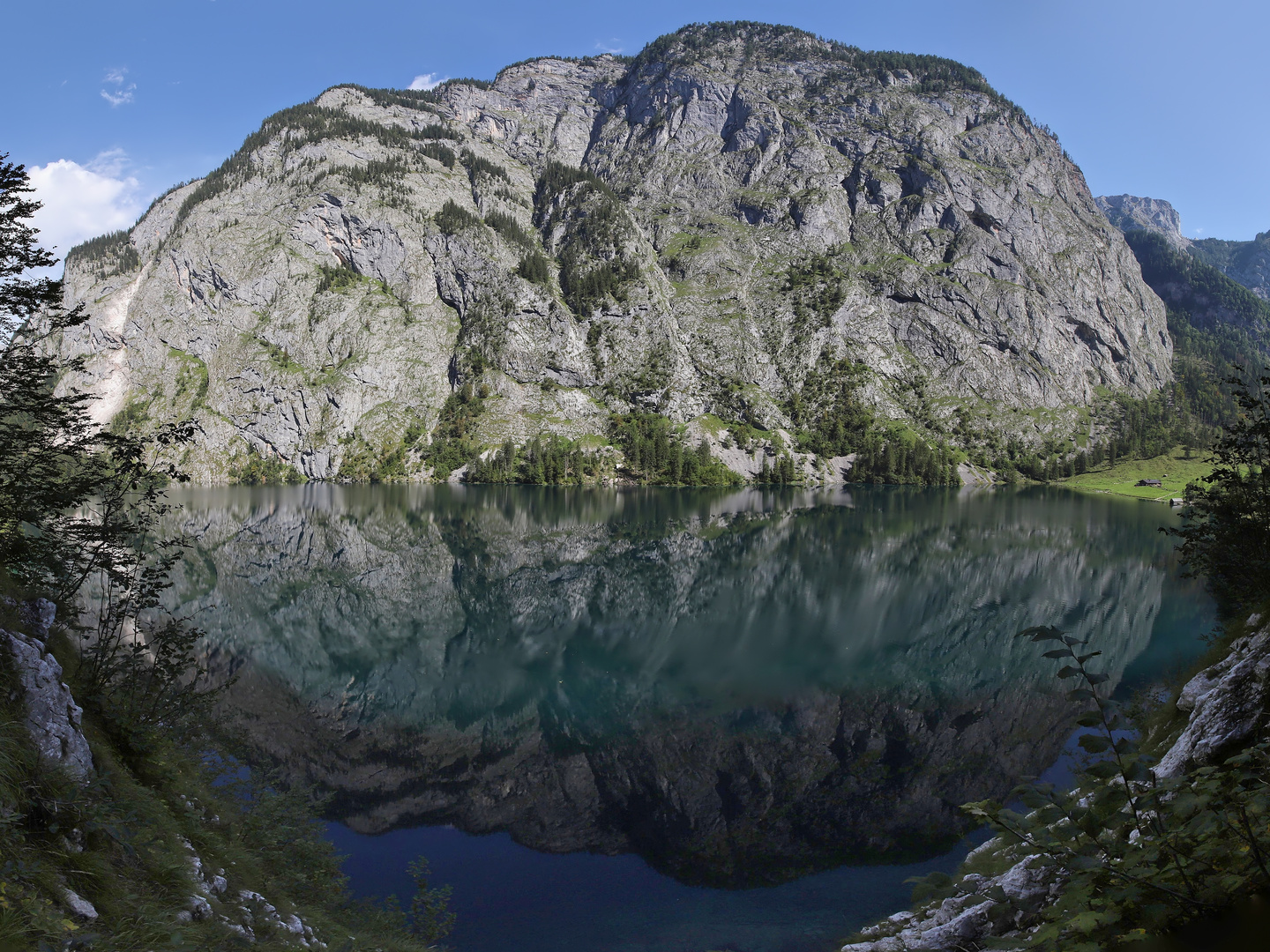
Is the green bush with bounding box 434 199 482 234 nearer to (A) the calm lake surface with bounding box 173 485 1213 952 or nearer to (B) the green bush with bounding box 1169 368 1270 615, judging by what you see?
(A) the calm lake surface with bounding box 173 485 1213 952

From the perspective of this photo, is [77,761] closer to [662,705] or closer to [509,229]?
[662,705]

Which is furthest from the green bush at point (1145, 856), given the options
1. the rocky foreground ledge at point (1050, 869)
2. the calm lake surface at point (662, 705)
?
the calm lake surface at point (662, 705)

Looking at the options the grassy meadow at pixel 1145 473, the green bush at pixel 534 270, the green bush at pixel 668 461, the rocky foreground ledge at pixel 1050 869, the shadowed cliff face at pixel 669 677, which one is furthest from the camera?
the green bush at pixel 534 270

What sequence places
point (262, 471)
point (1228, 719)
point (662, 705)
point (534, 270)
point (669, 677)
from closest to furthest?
1. point (1228, 719)
2. point (662, 705)
3. point (669, 677)
4. point (262, 471)
5. point (534, 270)

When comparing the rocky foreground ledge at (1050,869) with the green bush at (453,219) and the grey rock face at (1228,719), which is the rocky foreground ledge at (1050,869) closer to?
the grey rock face at (1228,719)

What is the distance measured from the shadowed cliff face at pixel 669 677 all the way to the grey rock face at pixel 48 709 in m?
9.55

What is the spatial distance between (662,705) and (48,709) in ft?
57.8

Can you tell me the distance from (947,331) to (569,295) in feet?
361

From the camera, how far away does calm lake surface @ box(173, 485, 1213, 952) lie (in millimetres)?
13211

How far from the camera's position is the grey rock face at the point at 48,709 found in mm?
6766

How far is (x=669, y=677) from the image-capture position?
81.0 feet

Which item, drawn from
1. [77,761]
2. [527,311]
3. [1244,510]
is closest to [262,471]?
[527,311]

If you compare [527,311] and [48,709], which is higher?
[527,311]

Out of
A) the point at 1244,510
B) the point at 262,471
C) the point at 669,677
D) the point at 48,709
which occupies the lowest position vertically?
the point at 669,677
